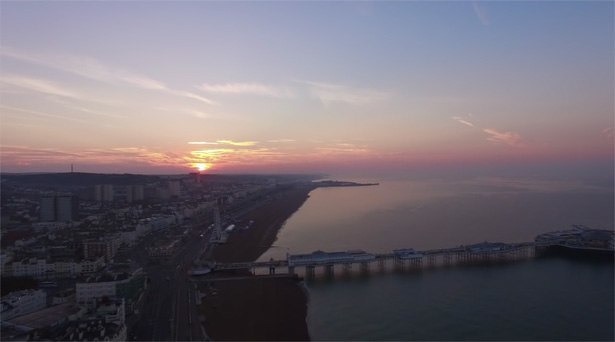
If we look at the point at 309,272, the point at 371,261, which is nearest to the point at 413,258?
the point at 371,261

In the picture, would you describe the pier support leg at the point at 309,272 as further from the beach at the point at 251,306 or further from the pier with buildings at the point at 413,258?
the beach at the point at 251,306

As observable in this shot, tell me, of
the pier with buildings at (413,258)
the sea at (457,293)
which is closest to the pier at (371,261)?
the pier with buildings at (413,258)

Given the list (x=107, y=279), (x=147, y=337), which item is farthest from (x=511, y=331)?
(x=107, y=279)

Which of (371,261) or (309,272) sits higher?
(371,261)

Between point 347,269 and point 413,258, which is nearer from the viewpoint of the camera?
point 347,269

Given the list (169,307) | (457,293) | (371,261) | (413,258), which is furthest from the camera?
(413,258)

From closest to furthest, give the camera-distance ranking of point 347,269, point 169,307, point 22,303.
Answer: point 22,303 → point 169,307 → point 347,269

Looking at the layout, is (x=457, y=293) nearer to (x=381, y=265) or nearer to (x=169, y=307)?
(x=381, y=265)

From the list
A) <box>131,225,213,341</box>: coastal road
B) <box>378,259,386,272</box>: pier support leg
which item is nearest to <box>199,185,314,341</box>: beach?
<box>131,225,213,341</box>: coastal road

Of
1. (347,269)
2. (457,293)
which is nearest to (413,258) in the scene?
(347,269)

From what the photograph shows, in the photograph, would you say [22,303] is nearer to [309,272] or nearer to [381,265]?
[309,272]

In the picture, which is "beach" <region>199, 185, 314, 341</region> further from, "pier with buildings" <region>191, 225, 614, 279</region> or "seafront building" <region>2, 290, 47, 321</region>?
"seafront building" <region>2, 290, 47, 321</region>
